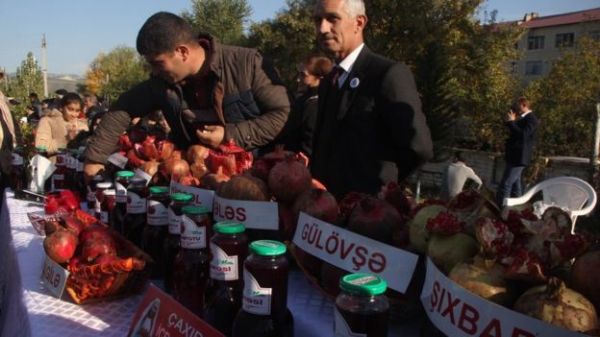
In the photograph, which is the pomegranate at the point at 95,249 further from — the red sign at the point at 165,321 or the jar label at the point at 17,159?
the jar label at the point at 17,159

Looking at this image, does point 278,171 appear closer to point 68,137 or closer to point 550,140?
point 68,137

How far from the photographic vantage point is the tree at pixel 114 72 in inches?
1967

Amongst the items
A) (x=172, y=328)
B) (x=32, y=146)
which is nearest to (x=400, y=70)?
(x=172, y=328)

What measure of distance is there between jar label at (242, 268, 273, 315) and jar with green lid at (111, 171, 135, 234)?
103 centimetres

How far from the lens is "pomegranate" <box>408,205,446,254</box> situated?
3.76 feet

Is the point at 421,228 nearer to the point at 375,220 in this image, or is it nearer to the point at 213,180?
the point at 375,220

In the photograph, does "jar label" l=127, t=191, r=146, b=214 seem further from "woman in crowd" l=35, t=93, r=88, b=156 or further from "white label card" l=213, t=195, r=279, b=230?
"woman in crowd" l=35, t=93, r=88, b=156

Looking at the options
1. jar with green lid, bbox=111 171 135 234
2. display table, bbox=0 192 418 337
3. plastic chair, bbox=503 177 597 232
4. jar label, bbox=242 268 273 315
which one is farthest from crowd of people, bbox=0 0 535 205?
plastic chair, bbox=503 177 597 232

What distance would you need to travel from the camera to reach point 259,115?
264 cm

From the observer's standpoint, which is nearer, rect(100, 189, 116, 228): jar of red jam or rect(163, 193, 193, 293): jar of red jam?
rect(163, 193, 193, 293): jar of red jam

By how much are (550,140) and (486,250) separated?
16.2m

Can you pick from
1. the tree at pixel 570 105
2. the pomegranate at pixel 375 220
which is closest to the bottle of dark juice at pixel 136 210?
the pomegranate at pixel 375 220

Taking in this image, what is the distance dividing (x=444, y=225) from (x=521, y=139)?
783 centimetres

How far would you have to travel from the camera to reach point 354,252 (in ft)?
3.84
